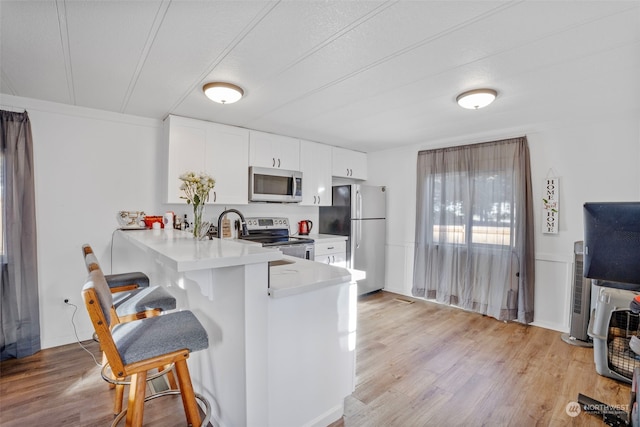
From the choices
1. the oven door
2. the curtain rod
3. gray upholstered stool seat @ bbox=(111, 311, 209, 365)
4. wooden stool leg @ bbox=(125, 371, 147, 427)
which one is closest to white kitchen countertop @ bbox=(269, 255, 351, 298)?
gray upholstered stool seat @ bbox=(111, 311, 209, 365)

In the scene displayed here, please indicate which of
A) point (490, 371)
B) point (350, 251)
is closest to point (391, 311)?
point (350, 251)

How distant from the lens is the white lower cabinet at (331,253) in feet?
13.4

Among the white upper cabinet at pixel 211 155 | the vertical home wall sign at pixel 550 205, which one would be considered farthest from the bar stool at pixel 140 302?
the vertical home wall sign at pixel 550 205

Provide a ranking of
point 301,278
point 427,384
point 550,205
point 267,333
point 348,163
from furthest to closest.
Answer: point 348,163, point 550,205, point 427,384, point 301,278, point 267,333

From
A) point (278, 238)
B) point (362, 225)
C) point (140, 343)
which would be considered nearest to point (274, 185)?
point (278, 238)

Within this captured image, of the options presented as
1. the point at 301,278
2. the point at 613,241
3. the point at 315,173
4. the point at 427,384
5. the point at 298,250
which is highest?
the point at 315,173

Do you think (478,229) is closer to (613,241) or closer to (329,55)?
(613,241)

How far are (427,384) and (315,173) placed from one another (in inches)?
116

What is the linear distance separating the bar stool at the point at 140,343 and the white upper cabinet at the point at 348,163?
351 cm

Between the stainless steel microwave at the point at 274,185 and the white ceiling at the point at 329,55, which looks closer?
the white ceiling at the point at 329,55

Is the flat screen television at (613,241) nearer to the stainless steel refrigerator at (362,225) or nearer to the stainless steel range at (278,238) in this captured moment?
the stainless steel range at (278,238)

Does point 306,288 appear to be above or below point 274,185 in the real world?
below

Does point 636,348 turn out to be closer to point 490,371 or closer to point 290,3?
point 490,371

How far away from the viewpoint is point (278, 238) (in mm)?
3902
